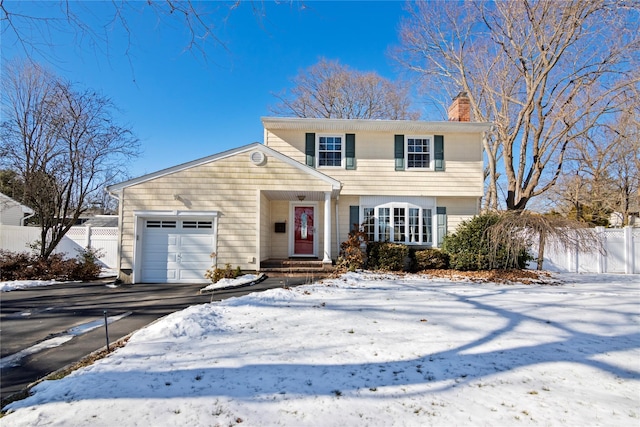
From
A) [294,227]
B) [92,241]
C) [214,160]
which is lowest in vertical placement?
[92,241]

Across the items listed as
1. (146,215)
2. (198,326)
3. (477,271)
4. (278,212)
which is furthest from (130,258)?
(477,271)

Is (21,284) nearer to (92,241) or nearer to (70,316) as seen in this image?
(70,316)

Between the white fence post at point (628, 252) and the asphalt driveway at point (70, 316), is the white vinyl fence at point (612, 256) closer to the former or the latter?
the white fence post at point (628, 252)

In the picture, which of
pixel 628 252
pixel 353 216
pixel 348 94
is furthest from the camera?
pixel 348 94

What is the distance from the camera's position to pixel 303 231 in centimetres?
1295

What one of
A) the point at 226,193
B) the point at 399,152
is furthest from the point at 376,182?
the point at 226,193

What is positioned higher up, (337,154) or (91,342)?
(337,154)

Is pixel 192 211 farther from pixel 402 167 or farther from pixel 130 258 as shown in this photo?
pixel 402 167

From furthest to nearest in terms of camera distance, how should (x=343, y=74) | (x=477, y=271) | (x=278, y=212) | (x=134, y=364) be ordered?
1. (x=343, y=74)
2. (x=278, y=212)
3. (x=477, y=271)
4. (x=134, y=364)

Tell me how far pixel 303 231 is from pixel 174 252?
470 centimetres

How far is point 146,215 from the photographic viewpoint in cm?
1045

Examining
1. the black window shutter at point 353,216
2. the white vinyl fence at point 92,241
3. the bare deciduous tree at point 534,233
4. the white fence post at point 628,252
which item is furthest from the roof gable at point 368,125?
the white vinyl fence at point 92,241

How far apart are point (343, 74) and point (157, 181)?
1754cm

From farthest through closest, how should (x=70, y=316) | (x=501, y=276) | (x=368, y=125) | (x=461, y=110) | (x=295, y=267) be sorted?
(x=461, y=110) → (x=368, y=125) → (x=295, y=267) → (x=501, y=276) → (x=70, y=316)
